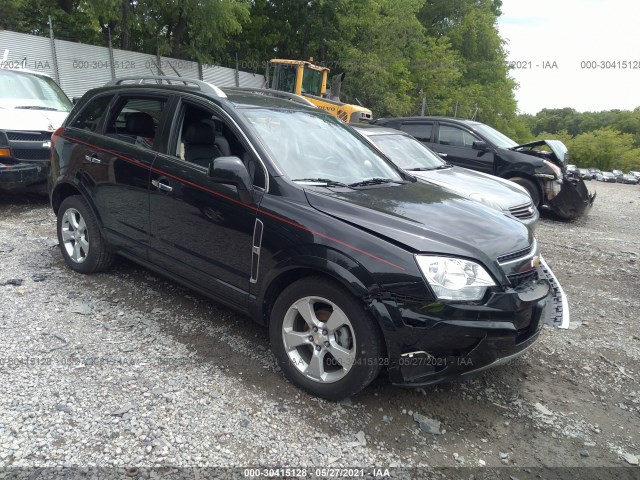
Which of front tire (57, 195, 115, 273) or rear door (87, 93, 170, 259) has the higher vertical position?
rear door (87, 93, 170, 259)

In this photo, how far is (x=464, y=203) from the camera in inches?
138

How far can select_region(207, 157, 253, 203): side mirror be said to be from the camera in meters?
3.06

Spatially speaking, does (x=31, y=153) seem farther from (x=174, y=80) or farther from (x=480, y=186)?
(x=480, y=186)

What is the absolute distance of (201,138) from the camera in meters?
3.80

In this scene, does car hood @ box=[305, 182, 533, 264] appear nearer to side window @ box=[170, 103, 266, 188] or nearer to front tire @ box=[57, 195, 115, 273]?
side window @ box=[170, 103, 266, 188]

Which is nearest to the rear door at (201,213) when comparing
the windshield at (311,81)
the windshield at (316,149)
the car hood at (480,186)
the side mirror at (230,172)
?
the side mirror at (230,172)

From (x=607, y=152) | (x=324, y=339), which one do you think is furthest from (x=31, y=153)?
(x=607, y=152)

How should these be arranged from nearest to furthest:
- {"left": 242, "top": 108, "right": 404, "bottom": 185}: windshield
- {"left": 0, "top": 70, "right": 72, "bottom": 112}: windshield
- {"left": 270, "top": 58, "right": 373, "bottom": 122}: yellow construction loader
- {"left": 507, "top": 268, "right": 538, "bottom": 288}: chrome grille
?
Result: {"left": 507, "top": 268, "right": 538, "bottom": 288}: chrome grille, {"left": 242, "top": 108, "right": 404, "bottom": 185}: windshield, {"left": 0, "top": 70, "right": 72, "bottom": 112}: windshield, {"left": 270, "top": 58, "right": 373, "bottom": 122}: yellow construction loader

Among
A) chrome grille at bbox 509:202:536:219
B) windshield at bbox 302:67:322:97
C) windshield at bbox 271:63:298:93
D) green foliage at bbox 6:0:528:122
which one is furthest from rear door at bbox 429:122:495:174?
green foliage at bbox 6:0:528:122

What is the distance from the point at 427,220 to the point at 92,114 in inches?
135

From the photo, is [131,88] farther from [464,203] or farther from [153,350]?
[464,203]

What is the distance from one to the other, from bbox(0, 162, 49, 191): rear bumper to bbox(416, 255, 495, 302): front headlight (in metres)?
6.16

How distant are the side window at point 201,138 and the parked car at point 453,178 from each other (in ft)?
8.03

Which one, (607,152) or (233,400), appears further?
(607,152)
